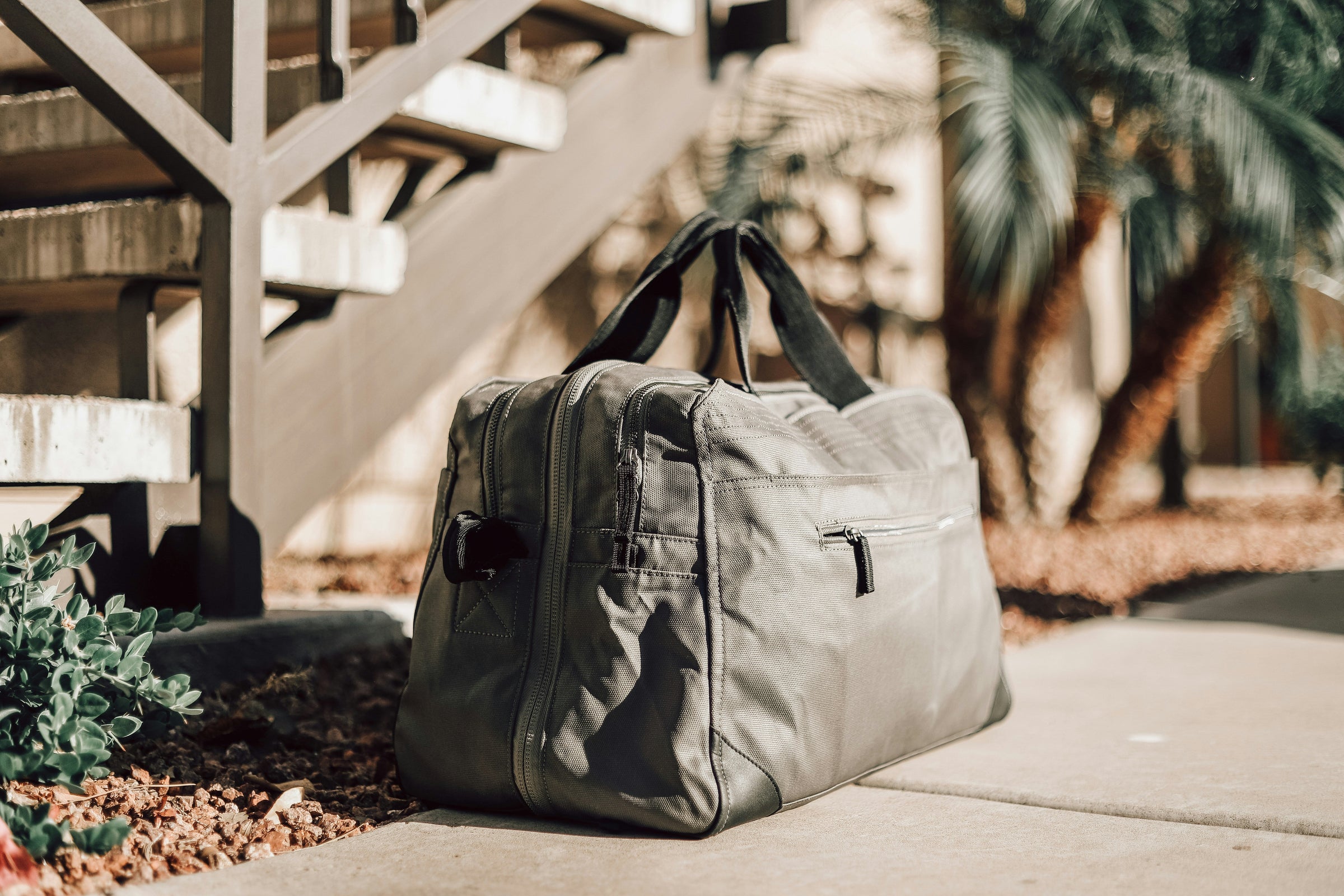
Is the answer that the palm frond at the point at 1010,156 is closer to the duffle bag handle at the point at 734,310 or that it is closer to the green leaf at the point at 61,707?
the duffle bag handle at the point at 734,310

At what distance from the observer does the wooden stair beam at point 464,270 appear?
2.49 metres

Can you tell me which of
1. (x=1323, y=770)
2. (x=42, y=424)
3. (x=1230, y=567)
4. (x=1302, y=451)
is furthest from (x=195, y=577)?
(x=1302, y=451)

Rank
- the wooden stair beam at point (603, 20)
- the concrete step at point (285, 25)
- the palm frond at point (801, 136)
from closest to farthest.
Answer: the concrete step at point (285, 25), the wooden stair beam at point (603, 20), the palm frond at point (801, 136)

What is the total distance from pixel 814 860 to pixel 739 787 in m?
0.14

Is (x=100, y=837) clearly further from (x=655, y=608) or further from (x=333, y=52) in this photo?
(x=333, y=52)

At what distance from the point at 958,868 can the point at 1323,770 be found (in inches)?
33.1

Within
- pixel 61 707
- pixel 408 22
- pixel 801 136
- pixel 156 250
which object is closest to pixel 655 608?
pixel 61 707

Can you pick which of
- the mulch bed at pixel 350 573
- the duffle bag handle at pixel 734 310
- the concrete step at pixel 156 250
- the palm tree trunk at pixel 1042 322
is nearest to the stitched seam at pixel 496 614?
the duffle bag handle at pixel 734 310

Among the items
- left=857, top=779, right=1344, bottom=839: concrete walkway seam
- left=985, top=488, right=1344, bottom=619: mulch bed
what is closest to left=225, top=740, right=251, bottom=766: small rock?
left=857, top=779, right=1344, bottom=839: concrete walkway seam

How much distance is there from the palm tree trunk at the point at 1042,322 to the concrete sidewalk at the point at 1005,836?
3.56m

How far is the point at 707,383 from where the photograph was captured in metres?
1.79

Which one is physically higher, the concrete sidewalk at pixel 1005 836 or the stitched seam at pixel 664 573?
the stitched seam at pixel 664 573

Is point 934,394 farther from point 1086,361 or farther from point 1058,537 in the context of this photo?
point 1086,361

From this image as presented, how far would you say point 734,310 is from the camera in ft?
6.24
